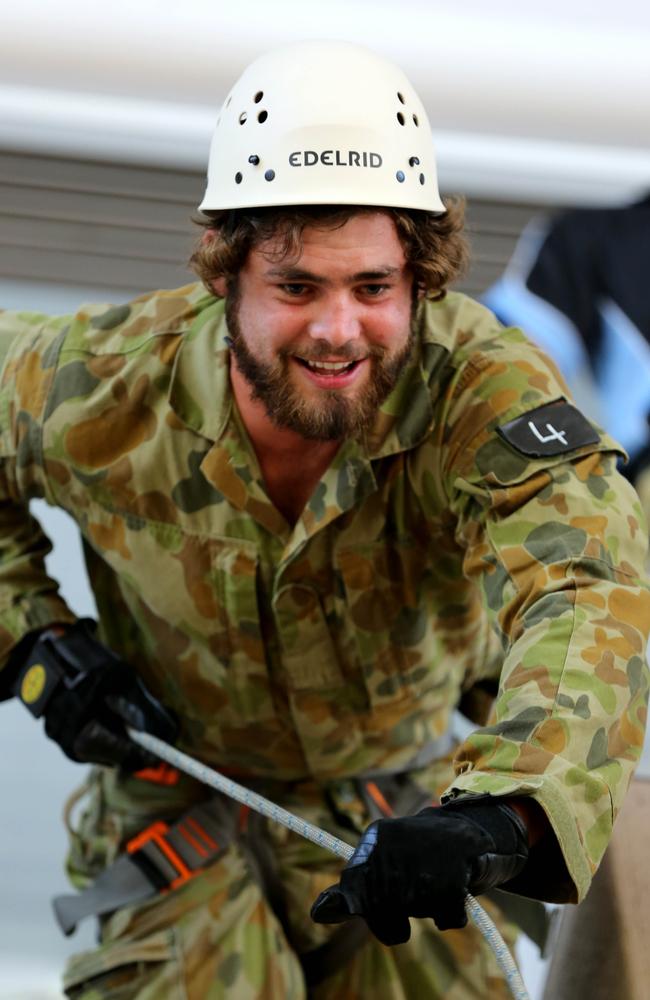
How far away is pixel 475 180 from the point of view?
236 cm

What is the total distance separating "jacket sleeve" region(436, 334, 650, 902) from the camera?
46.8 inches

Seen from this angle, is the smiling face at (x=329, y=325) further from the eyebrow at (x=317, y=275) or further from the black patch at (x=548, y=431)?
the black patch at (x=548, y=431)

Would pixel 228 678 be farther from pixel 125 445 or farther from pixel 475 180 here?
pixel 475 180

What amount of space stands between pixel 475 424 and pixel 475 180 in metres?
0.97

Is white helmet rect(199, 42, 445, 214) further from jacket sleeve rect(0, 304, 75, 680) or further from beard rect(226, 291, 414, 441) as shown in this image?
jacket sleeve rect(0, 304, 75, 680)

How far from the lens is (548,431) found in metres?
1.44

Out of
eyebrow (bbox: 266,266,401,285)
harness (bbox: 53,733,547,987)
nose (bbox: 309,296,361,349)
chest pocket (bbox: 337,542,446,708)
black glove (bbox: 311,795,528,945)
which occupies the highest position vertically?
eyebrow (bbox: 266,266,401,285)

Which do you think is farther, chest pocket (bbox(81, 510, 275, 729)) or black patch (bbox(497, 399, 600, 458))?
chest pocket (bbox(81, 510, 275, 729))

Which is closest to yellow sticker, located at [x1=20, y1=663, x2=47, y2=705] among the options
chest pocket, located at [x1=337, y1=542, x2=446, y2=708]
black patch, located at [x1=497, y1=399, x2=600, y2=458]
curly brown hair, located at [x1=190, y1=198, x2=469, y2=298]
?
chest pocket, located at [x1=337, y1=542, x2=446, y2=708]

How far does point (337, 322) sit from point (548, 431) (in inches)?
8.1

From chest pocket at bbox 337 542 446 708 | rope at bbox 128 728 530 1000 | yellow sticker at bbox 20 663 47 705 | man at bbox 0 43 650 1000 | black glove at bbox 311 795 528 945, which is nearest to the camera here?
black glove at bbox 311 795 528 945

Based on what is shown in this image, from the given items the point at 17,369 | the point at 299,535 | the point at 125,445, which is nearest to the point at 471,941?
the point at 299,535

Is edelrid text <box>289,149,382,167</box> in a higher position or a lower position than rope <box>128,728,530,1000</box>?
higher

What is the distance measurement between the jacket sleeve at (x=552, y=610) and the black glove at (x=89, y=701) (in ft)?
1.25
